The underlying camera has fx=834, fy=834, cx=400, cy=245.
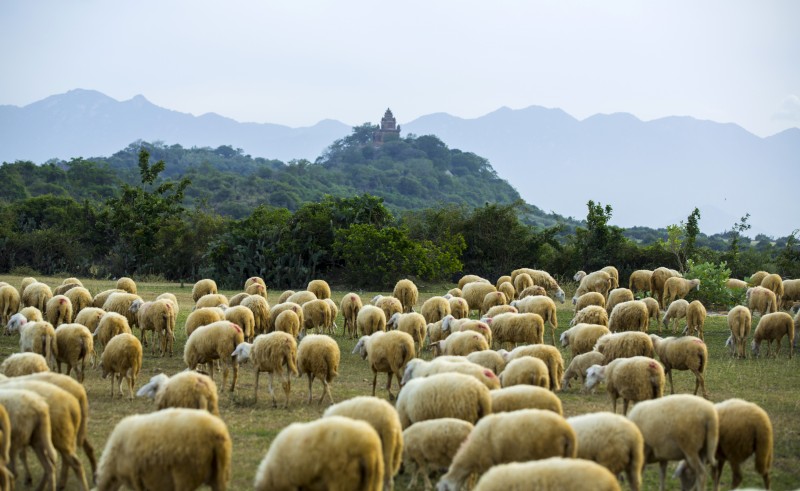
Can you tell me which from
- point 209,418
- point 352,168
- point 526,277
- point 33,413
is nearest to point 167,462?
point 209,418

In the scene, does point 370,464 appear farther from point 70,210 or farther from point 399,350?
point 70,210

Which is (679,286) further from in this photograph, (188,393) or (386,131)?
(386,131)

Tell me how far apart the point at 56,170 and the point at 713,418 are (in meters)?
77.0

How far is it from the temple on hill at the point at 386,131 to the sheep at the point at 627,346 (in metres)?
133

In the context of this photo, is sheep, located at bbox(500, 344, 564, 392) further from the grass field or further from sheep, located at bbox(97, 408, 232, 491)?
sheep, located at bbox(97, 408, 232, 491)

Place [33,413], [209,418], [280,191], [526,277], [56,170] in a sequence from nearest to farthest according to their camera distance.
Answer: [209,418] < [33,413] < [526,277] < [56,170] < [280,191]

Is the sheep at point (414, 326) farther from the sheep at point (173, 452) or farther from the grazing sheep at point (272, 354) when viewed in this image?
the sheep at point (173, 452)

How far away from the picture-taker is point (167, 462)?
24.4ft

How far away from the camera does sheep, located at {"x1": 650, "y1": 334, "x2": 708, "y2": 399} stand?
45.3ft

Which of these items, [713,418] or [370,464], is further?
[713,418]

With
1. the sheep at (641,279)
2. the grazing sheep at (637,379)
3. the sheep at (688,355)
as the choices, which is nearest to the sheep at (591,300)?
the sheep at (641,279)

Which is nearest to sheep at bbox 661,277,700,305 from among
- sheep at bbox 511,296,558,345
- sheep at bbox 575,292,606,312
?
sheep at bbox 575,292,606,312

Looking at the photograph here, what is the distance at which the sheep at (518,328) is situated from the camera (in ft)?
54.8

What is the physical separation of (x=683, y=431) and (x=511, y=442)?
6.58 feet
